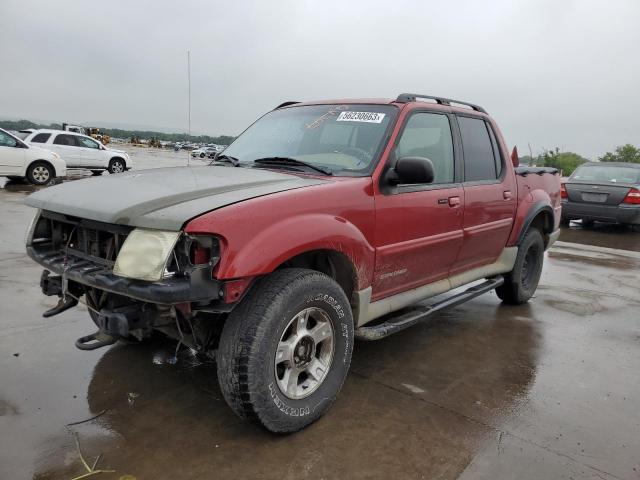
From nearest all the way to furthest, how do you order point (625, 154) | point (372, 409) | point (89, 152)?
point (372, 409) → point (89, 152) → point (625, 154)

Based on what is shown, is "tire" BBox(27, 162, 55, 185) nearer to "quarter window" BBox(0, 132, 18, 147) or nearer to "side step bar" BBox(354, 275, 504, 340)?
"quarter window" BBox(0, 132, 18, 147)

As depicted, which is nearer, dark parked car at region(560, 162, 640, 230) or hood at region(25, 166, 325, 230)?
hood at region(25, 166, 325, 230)

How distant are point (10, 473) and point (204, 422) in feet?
3.04

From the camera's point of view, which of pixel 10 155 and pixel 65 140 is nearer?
pixel 10 155

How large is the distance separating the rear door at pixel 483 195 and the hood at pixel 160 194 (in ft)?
5.34

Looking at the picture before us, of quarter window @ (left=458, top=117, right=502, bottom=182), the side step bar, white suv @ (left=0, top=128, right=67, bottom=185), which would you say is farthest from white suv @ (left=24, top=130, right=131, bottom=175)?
the side step bar

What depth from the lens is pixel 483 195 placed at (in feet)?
14.1

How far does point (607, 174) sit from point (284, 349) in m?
10.8

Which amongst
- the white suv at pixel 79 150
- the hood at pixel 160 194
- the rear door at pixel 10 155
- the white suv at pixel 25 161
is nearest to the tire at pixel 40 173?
the white suv at pixel 25 161

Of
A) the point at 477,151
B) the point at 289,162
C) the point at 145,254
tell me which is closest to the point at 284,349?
the point at 145,254

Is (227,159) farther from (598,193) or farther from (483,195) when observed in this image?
(598,193)

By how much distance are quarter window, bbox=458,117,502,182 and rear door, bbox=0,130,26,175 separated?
13080mm

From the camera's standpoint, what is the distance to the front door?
11.0ft

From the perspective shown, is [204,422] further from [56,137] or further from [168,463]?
[56,137]
